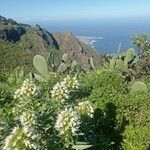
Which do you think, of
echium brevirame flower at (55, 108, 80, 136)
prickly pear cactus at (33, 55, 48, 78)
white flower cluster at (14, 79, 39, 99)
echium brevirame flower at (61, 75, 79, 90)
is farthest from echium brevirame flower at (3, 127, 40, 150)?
prickly pear cactus at (33, 55, 48, 78)

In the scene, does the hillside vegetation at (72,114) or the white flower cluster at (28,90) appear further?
the white flower cluster at (28,90)

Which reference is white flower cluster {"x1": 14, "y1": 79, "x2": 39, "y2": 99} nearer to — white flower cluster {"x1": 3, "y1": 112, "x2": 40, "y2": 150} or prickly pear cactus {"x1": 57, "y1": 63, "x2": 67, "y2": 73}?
white flower cluster {"x1": 3, "y1": 112, "x2": 40, "y2": 150}

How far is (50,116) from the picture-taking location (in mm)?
6582

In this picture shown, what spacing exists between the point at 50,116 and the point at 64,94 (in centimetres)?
41

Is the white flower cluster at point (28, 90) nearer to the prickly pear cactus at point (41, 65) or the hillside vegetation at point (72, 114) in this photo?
the hillside vegetation at point (72, 114)

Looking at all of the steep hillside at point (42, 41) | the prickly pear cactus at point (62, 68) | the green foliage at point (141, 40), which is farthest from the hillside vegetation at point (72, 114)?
the steep hillside at point (42, 41)

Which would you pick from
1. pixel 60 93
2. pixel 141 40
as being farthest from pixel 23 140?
pixel 141 40

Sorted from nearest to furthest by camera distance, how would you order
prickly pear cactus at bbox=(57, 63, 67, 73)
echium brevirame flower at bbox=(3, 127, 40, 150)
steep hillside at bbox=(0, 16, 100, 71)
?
echium brevirame flower at bbox=(3, 127, 40, 150) < prickly pear cactus at bbox=(57, 63, 67, 73) < steep hillside at bbox=(0, 16, 100, 71)

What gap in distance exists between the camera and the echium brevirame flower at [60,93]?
22.4 ft

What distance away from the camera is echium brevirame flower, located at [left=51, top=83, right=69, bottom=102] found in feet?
22.4

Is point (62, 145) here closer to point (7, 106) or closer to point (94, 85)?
point (7, 106)

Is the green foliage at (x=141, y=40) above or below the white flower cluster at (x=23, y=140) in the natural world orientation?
below

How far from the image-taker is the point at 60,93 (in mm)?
6824

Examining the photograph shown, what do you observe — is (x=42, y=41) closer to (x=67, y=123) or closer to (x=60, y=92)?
(x=60, y=92)
